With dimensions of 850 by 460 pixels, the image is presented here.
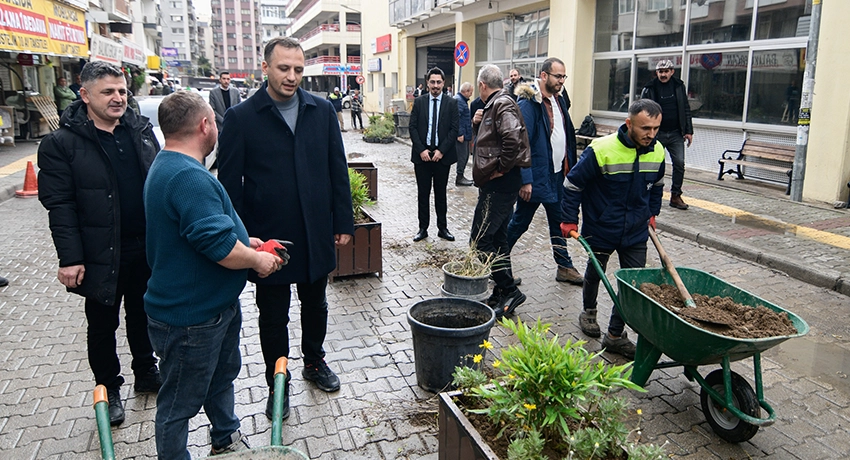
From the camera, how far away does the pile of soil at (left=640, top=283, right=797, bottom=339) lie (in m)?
3.29

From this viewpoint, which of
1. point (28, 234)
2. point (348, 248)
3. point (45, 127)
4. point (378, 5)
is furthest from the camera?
point (378, 5)

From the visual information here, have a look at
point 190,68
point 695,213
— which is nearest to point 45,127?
point 695,213

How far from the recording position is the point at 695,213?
8.91 m

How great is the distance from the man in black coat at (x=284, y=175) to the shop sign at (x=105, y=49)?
69.5 feet

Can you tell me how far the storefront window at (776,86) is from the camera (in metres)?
10.6

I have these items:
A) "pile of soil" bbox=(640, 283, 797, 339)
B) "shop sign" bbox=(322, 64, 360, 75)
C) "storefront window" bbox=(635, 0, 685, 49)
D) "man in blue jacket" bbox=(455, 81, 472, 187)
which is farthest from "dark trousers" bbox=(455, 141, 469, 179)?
"shop sign" bbox=(322, 64, 360, 75)

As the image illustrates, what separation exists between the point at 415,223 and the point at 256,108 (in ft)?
18.3

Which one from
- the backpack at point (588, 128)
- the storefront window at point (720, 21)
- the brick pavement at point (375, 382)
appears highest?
the storefront window at point (720, 21)

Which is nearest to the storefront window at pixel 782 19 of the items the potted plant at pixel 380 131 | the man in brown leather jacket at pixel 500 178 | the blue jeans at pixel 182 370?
the man in brown leather jacket at pixel 500 178

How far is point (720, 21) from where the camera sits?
1202 centimetres

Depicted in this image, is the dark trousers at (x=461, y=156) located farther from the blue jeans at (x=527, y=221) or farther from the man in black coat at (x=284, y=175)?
the man in black coat at (x=284, y=175)

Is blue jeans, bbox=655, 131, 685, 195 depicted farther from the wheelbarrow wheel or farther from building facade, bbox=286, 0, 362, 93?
building facade, bbox=286, 0, 362, 93

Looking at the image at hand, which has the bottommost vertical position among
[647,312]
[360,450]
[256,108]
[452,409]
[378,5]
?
[360,450]

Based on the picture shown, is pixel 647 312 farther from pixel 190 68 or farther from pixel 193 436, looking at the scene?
pixel 190 68
